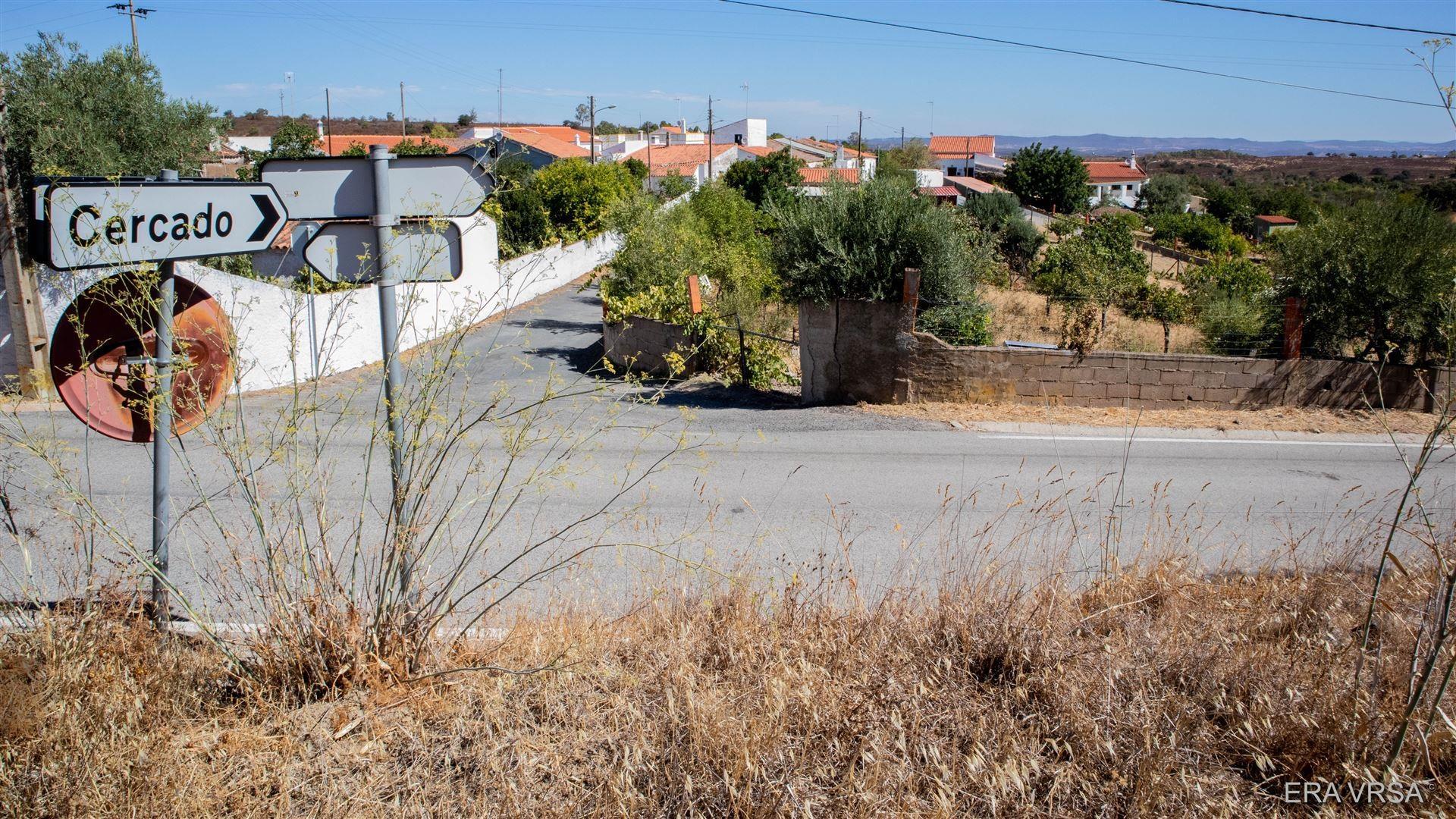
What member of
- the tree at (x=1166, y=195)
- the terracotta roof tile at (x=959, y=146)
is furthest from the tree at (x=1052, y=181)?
the terracotta roof tile at (x=959, y=146)

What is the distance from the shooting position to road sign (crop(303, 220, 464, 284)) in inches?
145

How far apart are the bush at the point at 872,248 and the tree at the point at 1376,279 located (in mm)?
4559

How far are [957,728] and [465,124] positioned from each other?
11906 cm

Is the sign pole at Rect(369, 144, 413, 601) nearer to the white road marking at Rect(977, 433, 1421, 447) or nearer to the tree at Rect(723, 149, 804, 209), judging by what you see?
the white road marking at Rect(977, 433, 1421, 447)

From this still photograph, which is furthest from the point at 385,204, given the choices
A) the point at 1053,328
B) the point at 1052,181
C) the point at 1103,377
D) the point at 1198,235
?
the point at 1052,181

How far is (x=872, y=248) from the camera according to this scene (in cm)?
1223

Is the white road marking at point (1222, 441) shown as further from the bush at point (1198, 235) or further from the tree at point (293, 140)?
the tree at point (293, 140)

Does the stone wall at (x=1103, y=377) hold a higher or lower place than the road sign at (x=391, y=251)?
lower

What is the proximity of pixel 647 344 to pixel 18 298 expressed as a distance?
29.4ft

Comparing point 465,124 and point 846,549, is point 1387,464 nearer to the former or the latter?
point 846,549

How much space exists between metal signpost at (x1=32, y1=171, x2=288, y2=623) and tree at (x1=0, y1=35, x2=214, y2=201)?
12368 millimetres

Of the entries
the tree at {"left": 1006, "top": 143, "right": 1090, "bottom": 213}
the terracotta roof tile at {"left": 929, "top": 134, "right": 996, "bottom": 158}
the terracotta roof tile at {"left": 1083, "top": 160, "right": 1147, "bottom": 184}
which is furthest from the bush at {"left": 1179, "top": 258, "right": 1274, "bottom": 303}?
the terracotta roof tile at {"left": 929, "top": 134, "right": 996, "bottom": 158}

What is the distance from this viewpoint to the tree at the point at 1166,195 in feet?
257

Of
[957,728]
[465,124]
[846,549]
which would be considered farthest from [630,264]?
[465,124]
